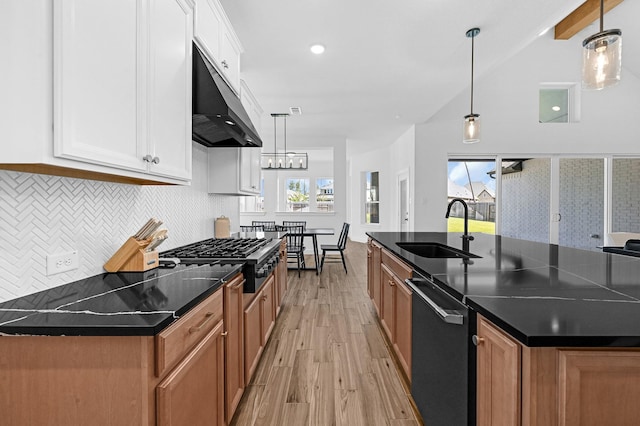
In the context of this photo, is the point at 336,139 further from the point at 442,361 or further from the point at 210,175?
the point at 442,361

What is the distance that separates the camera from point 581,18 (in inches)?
179

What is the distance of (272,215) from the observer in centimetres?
797

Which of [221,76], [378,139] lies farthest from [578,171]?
[221,76]

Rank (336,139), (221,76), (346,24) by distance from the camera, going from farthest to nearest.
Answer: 1. (336,139)
2. (346,24)
3. (221,76)

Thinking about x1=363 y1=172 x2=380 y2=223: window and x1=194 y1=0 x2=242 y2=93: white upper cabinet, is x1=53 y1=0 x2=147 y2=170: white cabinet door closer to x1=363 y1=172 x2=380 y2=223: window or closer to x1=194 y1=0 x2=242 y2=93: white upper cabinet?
x1=194 y1=0 x2=242 y2=93: white upper cabinet

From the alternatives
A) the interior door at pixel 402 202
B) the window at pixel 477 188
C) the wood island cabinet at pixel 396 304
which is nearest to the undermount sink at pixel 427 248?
the wood island cabinet at pixel 396 304

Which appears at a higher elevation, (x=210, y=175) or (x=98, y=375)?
(x=210, y=175)

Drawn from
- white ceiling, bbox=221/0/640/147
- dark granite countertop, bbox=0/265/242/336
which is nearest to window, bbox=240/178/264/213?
white ceiling, bbox=221/0/640/147

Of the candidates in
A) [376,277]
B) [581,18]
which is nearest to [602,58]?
[376,277]

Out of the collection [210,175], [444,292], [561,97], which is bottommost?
[444,292]

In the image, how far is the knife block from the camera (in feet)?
4.88

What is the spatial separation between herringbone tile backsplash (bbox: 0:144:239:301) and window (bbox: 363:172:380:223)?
7599 mm

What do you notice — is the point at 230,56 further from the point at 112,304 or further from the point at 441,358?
the point at 441,358

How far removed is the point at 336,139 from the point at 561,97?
14.4 ft
